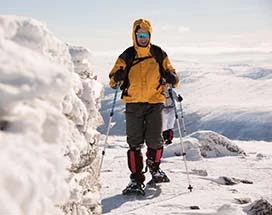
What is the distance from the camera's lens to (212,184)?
9062 millimetres

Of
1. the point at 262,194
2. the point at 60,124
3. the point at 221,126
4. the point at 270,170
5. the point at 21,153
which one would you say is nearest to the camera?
the point at 21,153

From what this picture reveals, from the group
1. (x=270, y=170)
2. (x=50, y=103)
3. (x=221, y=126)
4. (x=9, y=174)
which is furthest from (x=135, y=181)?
(x=221, y=126)

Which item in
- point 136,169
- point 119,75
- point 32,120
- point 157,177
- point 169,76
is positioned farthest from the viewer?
point 157,177

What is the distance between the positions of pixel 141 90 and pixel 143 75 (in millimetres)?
241

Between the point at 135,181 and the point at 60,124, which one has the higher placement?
the point at 60,124

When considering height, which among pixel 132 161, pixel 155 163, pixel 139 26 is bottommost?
pixel 155 163

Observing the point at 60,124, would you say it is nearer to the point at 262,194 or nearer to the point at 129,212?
the point at 129,212

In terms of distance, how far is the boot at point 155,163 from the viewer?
8531 mm

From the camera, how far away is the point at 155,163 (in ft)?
28.3

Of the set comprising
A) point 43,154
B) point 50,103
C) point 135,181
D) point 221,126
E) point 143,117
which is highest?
point 50,103

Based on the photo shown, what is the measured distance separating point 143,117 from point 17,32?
5.47m

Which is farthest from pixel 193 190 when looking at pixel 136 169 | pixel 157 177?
pixel 136 169

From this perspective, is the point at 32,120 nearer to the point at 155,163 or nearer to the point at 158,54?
the point at 158,54

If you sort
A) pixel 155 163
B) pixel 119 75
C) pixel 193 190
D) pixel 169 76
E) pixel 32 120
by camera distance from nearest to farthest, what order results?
1. pixel 32 120
2. pixel 119 75
3. pixel 169 76
4. pixel 193 190
5. pixel 155 163
